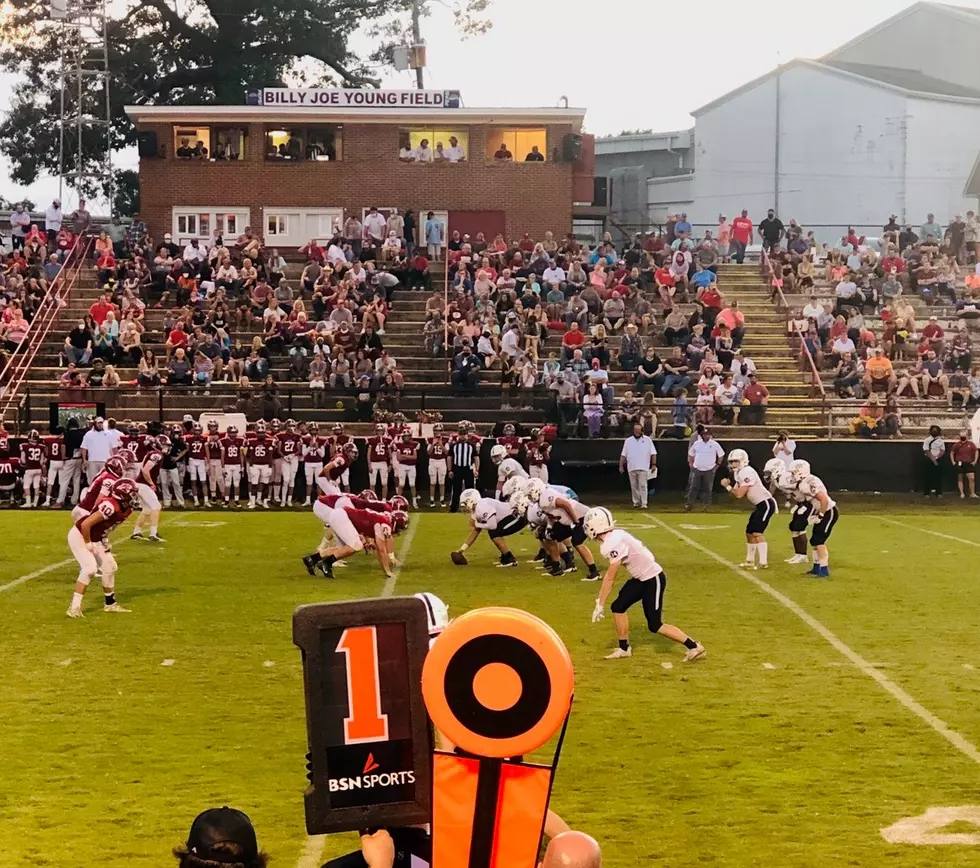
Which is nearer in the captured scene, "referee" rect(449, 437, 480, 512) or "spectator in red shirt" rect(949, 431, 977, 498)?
"referee" rect(449, 437, 480, 512)

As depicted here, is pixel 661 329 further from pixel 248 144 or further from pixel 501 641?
pixel 501 641

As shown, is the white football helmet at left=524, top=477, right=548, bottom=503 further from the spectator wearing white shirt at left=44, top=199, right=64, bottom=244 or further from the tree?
the tree

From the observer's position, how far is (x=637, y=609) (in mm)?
14328

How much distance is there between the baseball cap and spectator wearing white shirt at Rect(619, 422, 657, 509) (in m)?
22.4

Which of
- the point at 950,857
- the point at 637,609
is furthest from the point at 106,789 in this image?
the point at 637,609

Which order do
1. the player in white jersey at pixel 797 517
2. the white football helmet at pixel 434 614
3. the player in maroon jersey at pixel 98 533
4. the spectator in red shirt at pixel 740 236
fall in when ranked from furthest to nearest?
the spectator in red shirt at pixel 740 236 < the player in white jersey at pixel 797 517 < the player in maroon jersey at pixel 98 533 < the white football helmet at pixel 434 614

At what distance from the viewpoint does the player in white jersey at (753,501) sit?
1655 centimetres

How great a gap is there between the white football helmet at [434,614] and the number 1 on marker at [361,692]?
159 mm

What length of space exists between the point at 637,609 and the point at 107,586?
5.22m

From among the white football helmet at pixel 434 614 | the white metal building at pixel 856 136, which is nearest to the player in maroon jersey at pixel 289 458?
the white metal building at pixel 856 136

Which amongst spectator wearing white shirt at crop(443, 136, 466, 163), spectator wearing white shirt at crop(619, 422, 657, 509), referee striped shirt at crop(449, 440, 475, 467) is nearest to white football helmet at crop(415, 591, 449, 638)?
referee striped shirt at crop(449, 440, 475, 467)

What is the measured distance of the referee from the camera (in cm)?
2561

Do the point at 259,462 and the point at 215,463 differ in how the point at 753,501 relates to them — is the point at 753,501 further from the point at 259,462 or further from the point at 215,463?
the point at 215,463

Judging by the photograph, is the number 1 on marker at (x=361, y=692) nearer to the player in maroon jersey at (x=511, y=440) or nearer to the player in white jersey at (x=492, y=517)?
the player in white jersey at (x=492, y=517)
